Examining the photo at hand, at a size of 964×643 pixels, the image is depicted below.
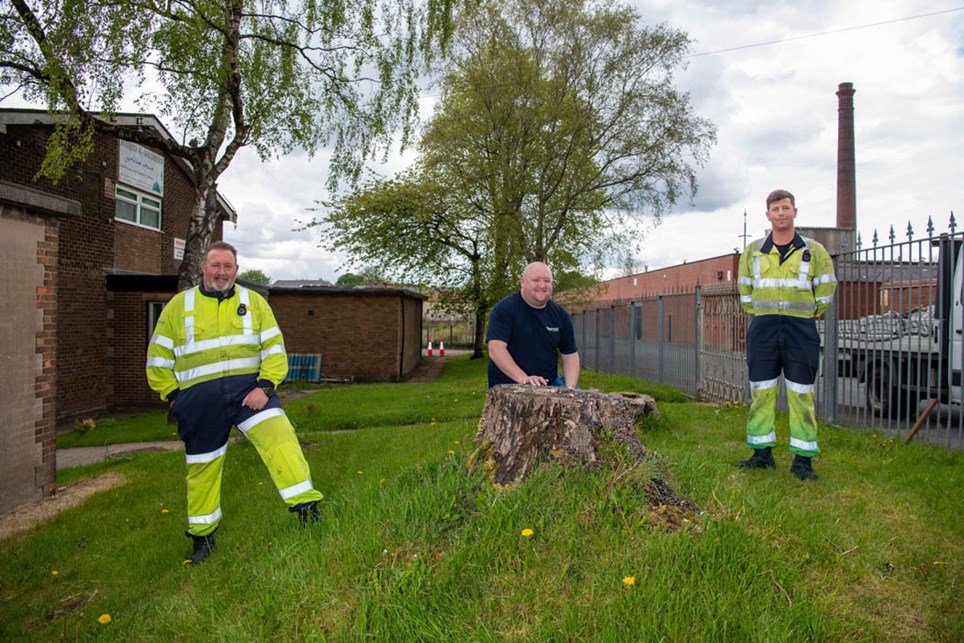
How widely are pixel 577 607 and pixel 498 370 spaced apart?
262 centimetres

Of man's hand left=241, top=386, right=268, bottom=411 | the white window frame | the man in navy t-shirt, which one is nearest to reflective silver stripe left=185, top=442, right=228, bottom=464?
man's hand left=241, top=386, right=268, bottom=411

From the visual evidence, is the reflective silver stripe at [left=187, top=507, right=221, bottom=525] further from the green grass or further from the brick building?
the brick building

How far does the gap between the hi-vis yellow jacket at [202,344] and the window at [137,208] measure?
533 inches

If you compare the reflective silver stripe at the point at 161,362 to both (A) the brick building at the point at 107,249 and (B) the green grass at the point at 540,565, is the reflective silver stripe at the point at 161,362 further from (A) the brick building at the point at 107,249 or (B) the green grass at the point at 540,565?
(A) the brick building at the point at 107,249

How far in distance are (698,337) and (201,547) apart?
347 inches

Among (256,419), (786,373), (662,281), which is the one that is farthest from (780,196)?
(662,281)

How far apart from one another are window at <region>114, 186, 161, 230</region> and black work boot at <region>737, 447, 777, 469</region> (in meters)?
15.7

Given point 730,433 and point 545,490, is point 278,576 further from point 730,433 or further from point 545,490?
point 730,433

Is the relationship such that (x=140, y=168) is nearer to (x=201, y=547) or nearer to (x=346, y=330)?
(x=346, y=330)

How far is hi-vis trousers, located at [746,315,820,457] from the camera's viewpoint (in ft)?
14.1

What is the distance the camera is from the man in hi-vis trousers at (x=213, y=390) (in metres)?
3.70

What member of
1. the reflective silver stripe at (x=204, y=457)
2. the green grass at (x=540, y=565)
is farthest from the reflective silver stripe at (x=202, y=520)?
the reflective silver stripe at (x=204, y=457)

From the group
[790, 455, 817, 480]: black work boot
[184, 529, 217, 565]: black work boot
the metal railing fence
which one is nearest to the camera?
[184, 529, 217, 565]: black work boot

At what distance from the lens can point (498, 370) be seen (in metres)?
4.76
